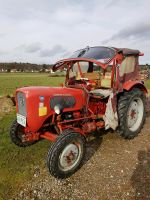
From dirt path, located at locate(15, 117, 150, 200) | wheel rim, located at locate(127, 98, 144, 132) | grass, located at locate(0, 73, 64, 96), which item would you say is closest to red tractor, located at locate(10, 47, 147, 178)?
wheel rim, located at locate(127, 98, 144, 132)

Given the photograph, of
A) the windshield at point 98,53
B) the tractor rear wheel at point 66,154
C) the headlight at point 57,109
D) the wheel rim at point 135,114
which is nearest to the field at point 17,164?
the tractor rear wheel at point 66,154

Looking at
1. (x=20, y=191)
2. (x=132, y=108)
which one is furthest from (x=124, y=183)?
(x=132, y=108)

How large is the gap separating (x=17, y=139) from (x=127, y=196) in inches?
112

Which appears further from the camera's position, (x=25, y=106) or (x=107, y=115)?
(x=107, y=115)

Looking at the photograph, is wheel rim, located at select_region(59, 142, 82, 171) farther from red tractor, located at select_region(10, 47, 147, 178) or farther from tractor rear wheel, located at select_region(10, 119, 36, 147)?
tractor rear wheel, located at select_region(10, 119, 36, 147)

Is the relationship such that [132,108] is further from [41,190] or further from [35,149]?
[41,190]

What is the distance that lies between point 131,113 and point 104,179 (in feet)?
8.03

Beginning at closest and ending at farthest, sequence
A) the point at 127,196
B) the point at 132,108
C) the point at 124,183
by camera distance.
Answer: the point at 127,196
the point at 124,183
the point at 132,108

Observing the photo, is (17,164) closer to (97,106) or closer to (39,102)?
(39,102)

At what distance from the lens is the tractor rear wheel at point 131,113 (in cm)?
575

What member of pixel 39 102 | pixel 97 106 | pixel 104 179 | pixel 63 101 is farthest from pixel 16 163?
pixel 97 106

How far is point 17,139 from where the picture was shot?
18.4 ft

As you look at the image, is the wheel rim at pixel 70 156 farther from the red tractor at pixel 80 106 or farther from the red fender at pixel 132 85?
the red fender at pixel 132 85

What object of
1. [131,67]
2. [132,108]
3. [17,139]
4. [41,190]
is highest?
[131,67]
